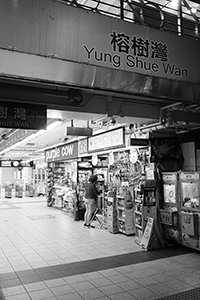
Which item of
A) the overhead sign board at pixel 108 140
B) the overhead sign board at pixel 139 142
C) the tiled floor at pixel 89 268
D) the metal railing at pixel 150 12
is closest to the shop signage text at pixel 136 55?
the metal railing at pixel 150 12

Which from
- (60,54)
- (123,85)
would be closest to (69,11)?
(60,54)

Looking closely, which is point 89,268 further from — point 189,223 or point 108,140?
point 108,140

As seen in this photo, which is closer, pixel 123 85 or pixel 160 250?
pixel 123 85

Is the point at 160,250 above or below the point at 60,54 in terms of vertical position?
below

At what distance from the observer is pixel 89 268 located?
5230 millimetres

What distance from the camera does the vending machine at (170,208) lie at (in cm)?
659

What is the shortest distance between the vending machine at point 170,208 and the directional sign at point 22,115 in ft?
12.3

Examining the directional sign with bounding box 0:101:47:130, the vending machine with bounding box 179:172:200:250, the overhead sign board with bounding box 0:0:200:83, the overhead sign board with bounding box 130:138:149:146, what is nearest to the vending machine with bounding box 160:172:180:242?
the vending machine with bounding box 179:172:200:250

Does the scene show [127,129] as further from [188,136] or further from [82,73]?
[82,73]

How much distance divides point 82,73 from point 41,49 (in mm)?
680

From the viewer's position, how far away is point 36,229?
8.89m

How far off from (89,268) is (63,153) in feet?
27.0

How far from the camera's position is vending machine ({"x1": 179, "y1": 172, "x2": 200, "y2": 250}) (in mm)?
6047

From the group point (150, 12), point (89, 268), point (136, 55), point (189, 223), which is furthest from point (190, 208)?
point (150, 12)
